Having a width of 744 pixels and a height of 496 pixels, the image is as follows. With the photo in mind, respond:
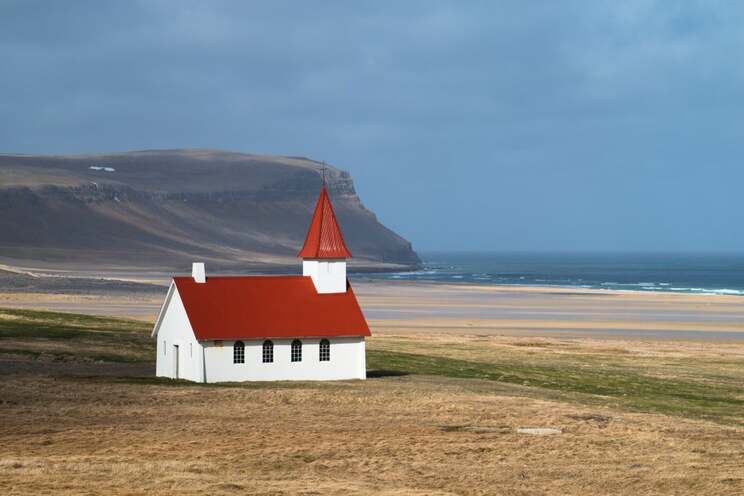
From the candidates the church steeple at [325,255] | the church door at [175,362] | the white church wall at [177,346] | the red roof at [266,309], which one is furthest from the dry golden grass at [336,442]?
the church steeple at [325,255]

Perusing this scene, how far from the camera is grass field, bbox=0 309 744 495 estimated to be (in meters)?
25.5

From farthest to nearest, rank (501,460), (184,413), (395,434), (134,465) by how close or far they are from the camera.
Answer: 1. (184,413)
2. (395,434)
3. (501,460)
4. (134,465)

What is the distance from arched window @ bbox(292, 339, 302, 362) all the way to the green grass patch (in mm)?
6587

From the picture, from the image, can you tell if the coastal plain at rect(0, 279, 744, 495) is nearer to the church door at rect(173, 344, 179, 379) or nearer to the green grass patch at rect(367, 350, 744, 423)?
the green grass patch at rect(367, 350, 744, 423)

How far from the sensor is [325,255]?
45.3 meters

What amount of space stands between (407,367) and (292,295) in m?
7.74

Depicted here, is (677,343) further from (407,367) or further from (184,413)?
(184,413)

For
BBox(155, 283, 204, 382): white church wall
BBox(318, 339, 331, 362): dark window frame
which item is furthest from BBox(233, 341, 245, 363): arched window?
BBox(318, 339, 331, 362): dark window frame

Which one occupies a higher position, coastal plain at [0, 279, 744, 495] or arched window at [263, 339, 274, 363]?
arched window at [263, 339, 274, 363]

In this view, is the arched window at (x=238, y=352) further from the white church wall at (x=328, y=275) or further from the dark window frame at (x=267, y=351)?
the white church wall at (x=328, y=275)

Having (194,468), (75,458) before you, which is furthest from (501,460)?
(75,458)

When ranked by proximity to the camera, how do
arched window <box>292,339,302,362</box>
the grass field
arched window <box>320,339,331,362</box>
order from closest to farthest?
the grass field → arched window <box>292,339,302,362</box> → arched window <box>320,339,331,362</box>

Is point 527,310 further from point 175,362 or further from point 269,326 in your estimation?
point 175,362

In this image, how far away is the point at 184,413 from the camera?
3403 centimetres
